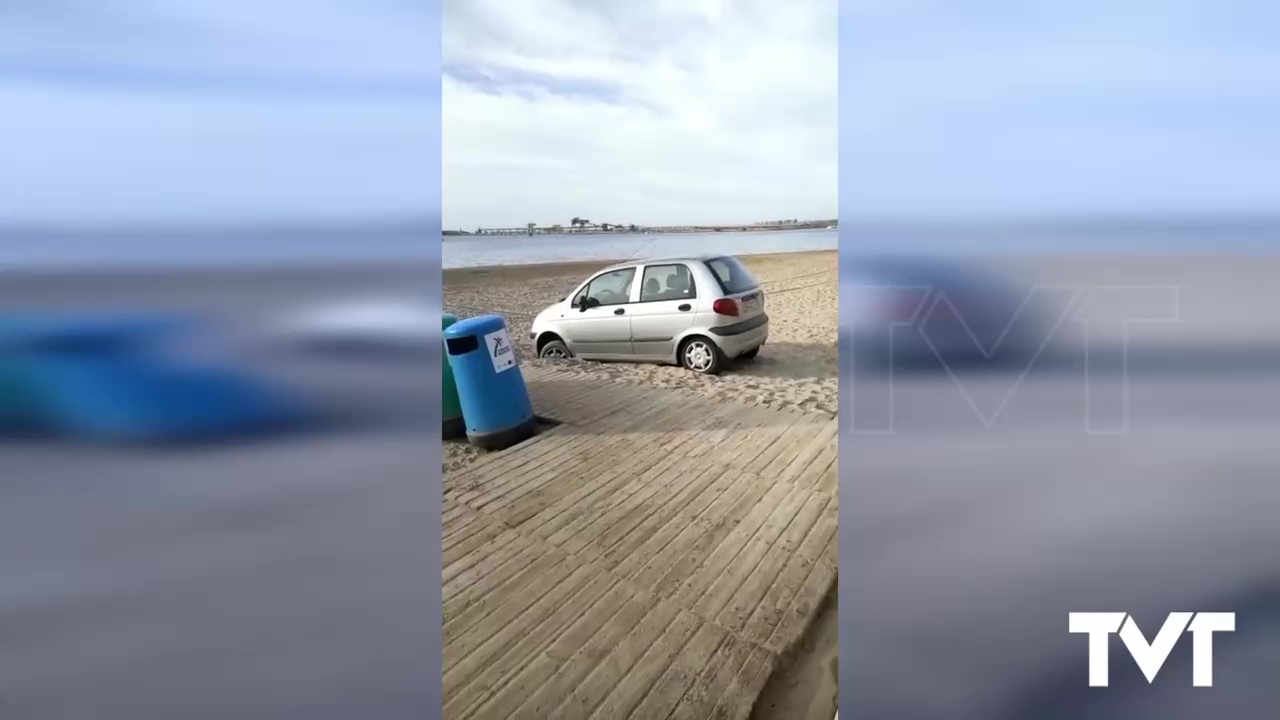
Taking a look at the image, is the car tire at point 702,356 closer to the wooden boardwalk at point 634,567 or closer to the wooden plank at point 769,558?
the wooden boardwalk at point 634,567

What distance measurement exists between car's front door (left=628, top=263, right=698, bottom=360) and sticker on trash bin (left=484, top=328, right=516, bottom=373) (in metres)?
1.89

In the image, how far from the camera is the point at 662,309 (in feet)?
17.6

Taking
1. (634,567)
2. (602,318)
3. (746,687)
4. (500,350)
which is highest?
(602,318)

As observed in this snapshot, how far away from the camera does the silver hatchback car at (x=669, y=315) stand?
519cm

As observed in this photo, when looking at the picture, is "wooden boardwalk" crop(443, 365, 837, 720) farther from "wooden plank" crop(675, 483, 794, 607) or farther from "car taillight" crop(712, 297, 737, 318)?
"car taillight" crop(712, 297, 737, 318)

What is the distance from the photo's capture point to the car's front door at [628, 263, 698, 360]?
17.3 feet

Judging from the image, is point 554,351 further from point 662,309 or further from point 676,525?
point 676,525

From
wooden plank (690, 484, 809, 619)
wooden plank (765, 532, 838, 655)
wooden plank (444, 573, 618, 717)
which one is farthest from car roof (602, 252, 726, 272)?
wooden plank (444, 573, 618, 717)

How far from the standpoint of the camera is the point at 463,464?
334cm

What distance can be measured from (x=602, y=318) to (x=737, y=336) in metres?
1.21

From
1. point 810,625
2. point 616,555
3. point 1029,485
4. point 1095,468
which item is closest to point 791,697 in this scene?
point 810,625

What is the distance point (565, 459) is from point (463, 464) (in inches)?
20.7

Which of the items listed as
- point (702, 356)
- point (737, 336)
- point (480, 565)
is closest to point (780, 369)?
point (737, 336)

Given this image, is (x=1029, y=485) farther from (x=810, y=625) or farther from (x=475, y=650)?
(x=475, y=650)
